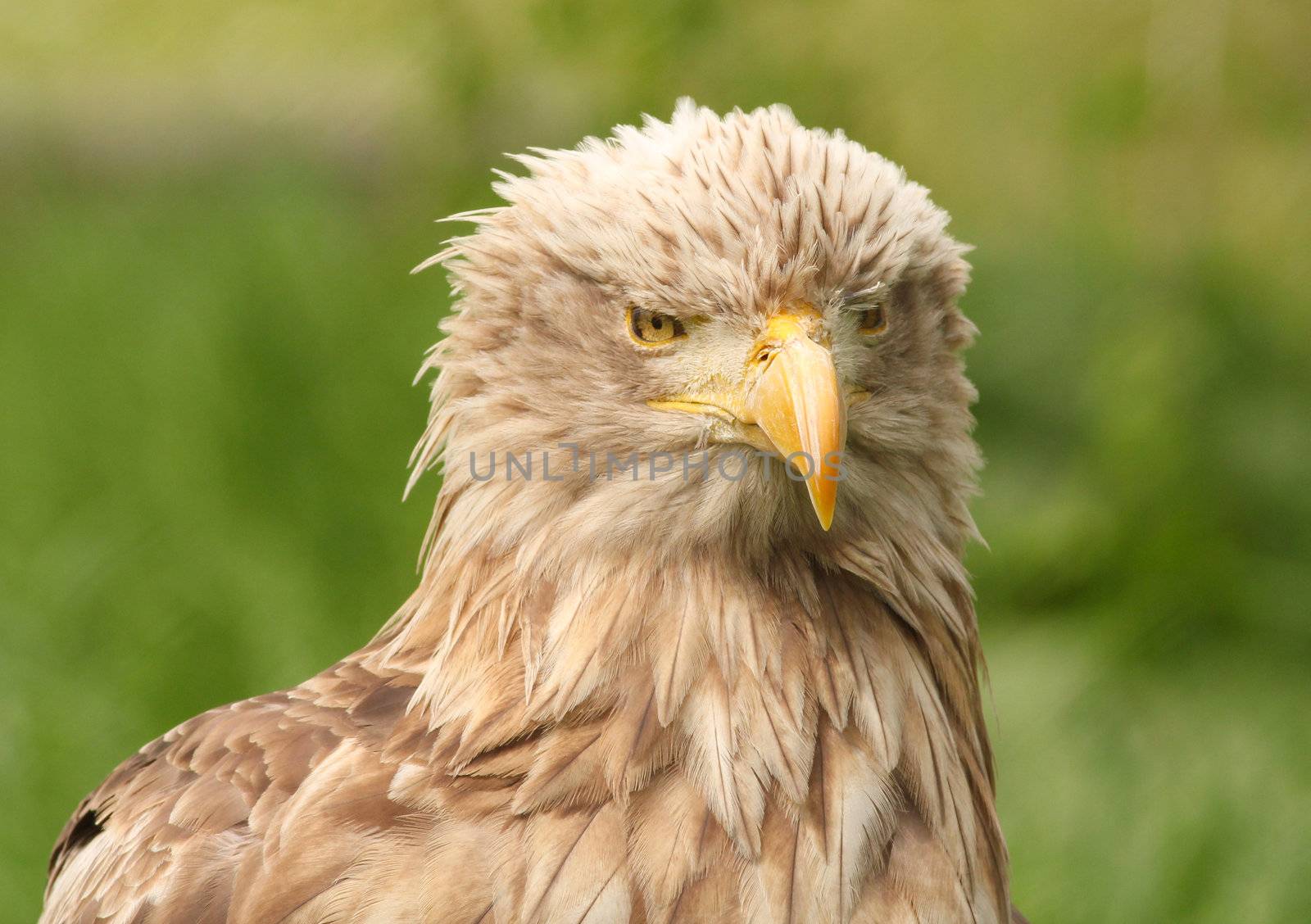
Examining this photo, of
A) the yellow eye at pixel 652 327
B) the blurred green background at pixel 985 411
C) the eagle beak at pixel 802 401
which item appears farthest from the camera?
the blurred green background at pixel 985 411

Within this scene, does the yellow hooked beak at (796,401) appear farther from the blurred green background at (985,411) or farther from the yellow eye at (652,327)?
the blurred green background at (985,411)

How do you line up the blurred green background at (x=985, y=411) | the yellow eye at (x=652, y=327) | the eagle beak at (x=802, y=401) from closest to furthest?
the eagle beak at (x=802, y=401)
the yellow eye at (x=652, y=327)
the blurred green background at (x=985, y=411)

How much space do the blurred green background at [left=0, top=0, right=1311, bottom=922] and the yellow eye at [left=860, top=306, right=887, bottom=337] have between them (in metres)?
2.10

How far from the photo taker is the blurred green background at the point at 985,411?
4.04 meters

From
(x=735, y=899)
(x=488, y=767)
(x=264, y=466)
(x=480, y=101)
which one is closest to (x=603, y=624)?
(x=488, y=767)

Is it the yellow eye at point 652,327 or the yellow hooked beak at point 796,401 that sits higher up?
the yellow eye at point 652,327

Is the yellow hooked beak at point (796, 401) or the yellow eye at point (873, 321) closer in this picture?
the yellow hooked beak at point (796, 401)

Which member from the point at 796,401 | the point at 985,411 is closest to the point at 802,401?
the point at 796,401

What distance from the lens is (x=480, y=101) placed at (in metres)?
4.47

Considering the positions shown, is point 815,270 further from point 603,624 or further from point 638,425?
point 603,624

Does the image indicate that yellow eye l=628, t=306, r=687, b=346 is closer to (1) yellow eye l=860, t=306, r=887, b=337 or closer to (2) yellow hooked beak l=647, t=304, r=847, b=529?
(2) yellow hooked beak l=647, t=304, r=847, b=529

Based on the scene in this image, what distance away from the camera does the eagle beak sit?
1.78 metres

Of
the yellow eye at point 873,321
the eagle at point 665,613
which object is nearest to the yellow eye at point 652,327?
the eagle at point 665,613

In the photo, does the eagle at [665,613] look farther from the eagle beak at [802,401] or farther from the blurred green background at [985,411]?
the blurred green background at [985,411]
